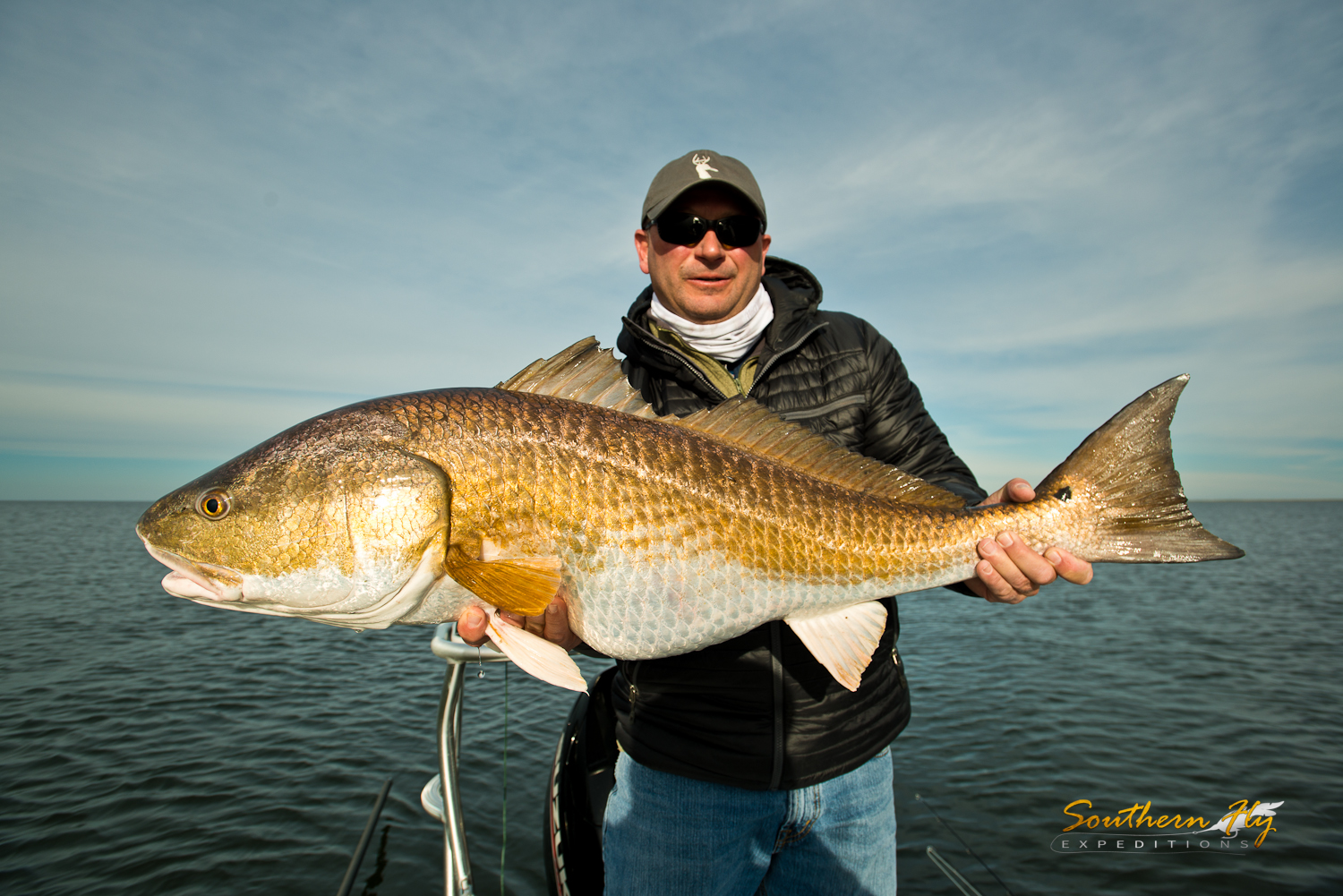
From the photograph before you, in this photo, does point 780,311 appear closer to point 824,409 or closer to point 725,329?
point 725,329

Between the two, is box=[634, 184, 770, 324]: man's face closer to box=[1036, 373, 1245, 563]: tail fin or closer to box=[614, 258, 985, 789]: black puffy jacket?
box=[614, 258, 985, 789]: black puffy jacket

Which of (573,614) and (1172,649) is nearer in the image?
(573,614)

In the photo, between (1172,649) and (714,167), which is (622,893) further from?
(1172,649)

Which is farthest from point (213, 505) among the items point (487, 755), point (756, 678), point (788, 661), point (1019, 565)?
point (487, 755)

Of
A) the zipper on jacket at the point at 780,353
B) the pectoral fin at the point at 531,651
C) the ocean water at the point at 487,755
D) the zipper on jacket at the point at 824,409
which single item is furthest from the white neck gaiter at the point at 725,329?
the ocean water at the point at 487,755

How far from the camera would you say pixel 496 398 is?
2.43 meters

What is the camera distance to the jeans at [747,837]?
2559mm

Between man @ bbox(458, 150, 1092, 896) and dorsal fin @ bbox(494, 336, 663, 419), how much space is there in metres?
0.51

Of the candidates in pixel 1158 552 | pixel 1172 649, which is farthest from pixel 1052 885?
pixel 1172 649

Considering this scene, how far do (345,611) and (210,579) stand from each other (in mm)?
463

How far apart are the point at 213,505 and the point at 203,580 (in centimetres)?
25
